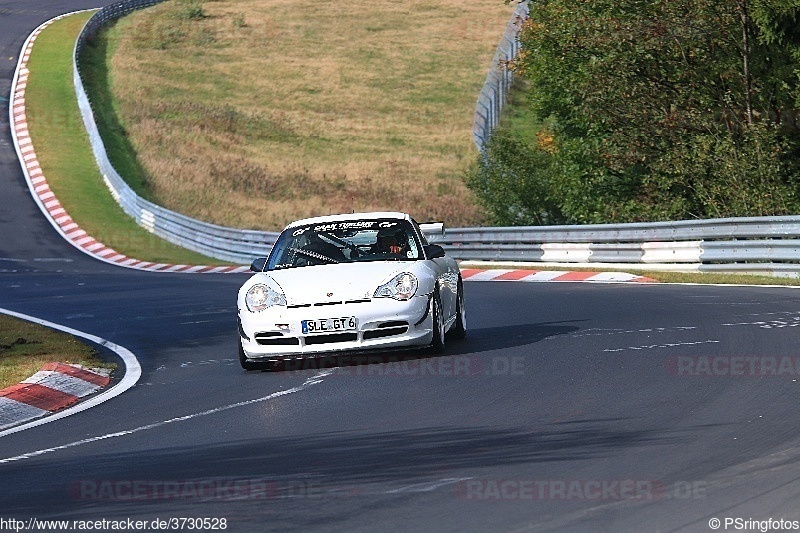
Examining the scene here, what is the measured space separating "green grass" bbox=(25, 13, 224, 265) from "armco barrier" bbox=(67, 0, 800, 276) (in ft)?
2.81

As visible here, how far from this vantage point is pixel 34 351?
49.4 feet

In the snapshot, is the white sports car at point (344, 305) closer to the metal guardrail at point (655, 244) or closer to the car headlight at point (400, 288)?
the car headlight at point (400, 288)

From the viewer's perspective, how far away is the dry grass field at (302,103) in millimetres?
49656

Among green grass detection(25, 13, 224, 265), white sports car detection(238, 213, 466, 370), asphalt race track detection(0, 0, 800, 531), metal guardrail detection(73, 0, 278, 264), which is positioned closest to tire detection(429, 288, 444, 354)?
white sports car detection(238, 213, 466, 370)

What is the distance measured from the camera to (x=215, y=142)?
5806cm

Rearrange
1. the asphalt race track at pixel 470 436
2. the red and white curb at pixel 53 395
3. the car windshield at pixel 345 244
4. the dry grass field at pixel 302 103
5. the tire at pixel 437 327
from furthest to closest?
1. the dry grass field at pixel 302 103
2. the car windshield at pixel 345 244
3. the tire at pixel 437 327
4. the red and white curb at pixel 53 395
5. the asphalt race track at pixel 470 436

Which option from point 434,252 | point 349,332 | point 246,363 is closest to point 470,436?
point 349,332

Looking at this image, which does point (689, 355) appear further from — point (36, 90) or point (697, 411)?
point (36, 90)

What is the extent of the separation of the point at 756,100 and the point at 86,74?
4187cm

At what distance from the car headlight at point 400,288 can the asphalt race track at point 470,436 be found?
612mm

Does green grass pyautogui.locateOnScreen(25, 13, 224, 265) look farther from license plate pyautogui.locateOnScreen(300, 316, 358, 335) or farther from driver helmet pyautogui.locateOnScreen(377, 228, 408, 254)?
license plate pyautogui.locateOnScreen(300, 316, 358, 335)

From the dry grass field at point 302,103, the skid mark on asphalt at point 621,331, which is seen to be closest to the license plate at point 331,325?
the skid mark on asphalt at point 621,331
